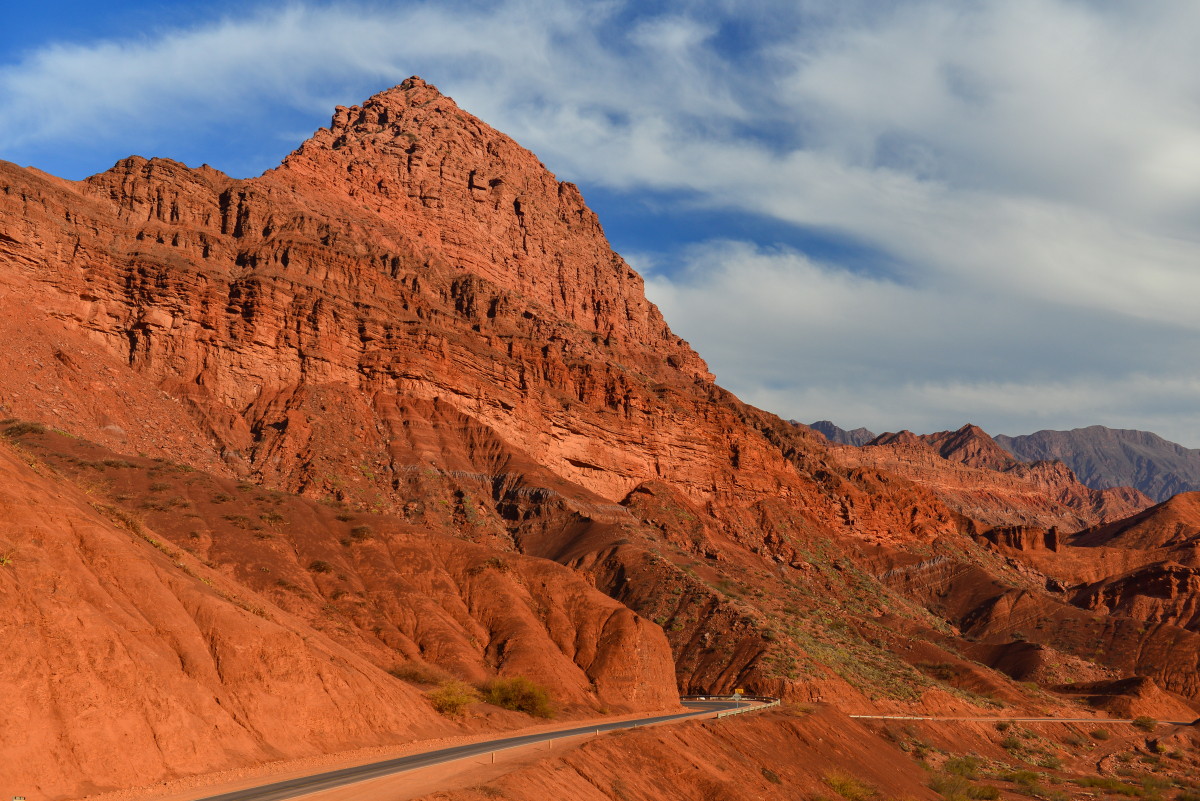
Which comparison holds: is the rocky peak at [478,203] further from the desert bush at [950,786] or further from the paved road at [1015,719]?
the desert bush at [950,786]

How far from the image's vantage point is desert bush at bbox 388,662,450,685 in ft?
124

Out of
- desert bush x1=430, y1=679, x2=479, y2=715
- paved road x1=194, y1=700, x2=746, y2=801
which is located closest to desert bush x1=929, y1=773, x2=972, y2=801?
paved road x1=194, y1=700, x2=746, y2=801

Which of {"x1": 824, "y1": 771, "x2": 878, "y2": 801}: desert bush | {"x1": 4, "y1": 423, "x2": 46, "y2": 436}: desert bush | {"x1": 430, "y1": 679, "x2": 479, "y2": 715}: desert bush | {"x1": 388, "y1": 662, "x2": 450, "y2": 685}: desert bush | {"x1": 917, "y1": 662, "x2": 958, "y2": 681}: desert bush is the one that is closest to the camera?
{"x1": 430, "y1": 679, "x2": 479, "y2": 715}: desert bush

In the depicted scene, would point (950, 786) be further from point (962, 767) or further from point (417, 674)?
point (417, 674)

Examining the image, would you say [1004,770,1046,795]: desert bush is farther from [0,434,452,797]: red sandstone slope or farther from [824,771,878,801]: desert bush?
[0,434,452,797]: red sandstone slope

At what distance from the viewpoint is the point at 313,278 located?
85.8m

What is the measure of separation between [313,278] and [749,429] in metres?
61.0

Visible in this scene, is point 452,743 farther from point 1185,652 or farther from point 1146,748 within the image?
point 1185,652

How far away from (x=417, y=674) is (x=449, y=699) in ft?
18.0

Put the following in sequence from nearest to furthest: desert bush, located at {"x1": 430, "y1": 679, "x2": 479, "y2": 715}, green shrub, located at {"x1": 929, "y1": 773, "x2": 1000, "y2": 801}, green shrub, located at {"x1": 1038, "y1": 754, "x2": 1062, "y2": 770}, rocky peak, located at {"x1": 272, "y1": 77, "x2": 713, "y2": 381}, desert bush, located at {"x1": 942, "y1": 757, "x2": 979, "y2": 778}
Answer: desert bush, located at {"x1": 430, "y1": 679, "x2": 479, "y2": 715}, green shrub, located at {"x1": 929, "y1": 773, "x2": 1000, "y2": 801}, desert bush, located at {"x1": 942, "y1": 757, "x2": 979, "y2": 778}, green shrub, located at {"x1": 1038, "y1": 754, "x2": 1062, "y2": 770}, rocky peak, located at {"x1": 272, "y1": 77, "x2": 713, "y2": 381}

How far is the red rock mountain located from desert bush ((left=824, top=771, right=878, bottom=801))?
446 inches

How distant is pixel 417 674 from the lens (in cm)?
3819

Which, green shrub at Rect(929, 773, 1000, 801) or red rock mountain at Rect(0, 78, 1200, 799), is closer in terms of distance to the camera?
red rock mountain at Rect(0, 78, 1200, 799)

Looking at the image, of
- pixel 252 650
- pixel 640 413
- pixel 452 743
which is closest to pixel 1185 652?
pixel 640 413
